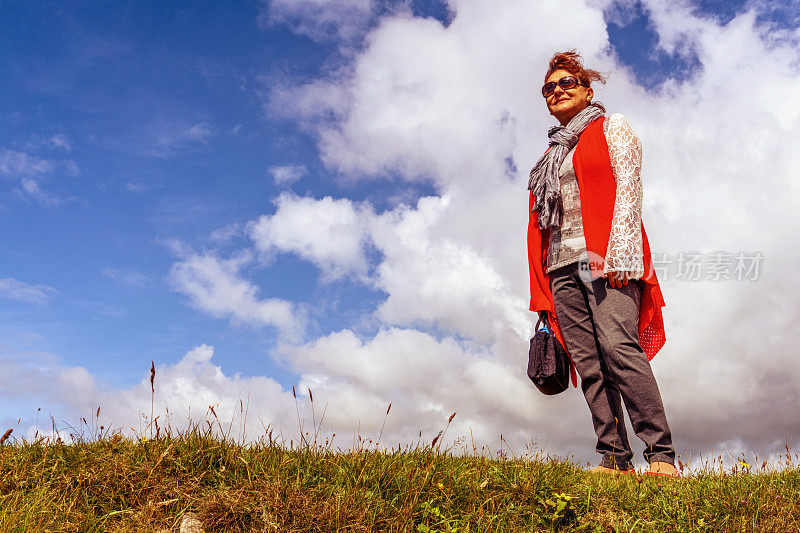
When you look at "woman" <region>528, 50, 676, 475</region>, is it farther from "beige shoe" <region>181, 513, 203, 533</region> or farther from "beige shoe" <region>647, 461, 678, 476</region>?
"beige shoe" <region>181, 513, 203, 533</region>

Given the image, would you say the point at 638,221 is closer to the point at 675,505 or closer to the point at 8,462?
the point at 675,505

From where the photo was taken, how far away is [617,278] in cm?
504

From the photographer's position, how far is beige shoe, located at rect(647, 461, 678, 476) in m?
4.74

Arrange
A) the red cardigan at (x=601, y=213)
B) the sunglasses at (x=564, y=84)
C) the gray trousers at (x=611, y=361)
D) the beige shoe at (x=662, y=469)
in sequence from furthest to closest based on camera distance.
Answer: the sunglasses at (x=564, y=84) < the red cardigan at (x=601, y=213) < the gray trousers at (x=611, y=361) < the beige shoe at (x=662, y=469)

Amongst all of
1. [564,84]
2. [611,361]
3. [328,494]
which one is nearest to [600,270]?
[611,361]

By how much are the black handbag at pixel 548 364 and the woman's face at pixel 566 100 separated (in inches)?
90.3

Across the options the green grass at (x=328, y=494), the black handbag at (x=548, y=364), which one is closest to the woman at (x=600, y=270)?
the black handbag at (x=548, y=364)

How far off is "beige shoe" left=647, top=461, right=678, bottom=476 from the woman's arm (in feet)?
5.24

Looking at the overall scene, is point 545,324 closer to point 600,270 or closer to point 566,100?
point 600,270

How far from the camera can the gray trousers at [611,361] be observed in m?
4.88

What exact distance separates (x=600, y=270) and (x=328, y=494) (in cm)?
309

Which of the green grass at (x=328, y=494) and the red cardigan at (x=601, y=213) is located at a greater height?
the red cardigan at (x=601, y=213)

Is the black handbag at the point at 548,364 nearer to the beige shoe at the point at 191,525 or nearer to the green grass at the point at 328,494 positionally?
the green grass at the point at 328,494

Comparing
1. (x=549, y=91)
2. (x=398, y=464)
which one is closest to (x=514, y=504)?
(x=398, y=464)
